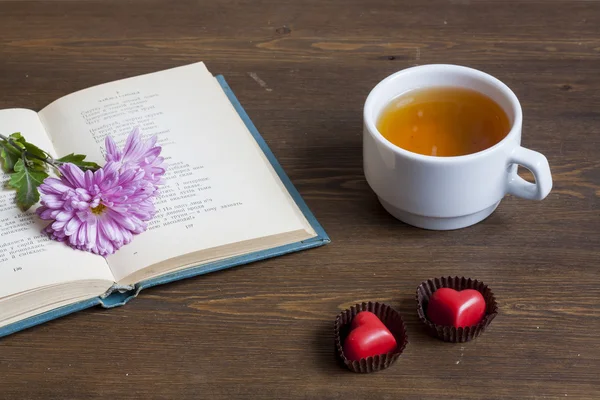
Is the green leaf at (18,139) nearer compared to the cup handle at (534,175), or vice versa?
the cup handle at (534,175)

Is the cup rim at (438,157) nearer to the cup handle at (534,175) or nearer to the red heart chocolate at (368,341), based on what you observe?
the cup handle at (534,175)

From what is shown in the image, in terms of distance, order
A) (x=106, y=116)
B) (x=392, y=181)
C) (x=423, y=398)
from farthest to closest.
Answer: (x=106, y=116)
(x=392, y=181)
(x=423, y=398)

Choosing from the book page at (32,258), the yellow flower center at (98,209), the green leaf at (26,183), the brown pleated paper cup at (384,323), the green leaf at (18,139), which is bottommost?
the brown pleated paper cup at (384,323)

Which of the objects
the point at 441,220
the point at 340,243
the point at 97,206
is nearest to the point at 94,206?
the point at 97,206

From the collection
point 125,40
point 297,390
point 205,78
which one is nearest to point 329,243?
point 297,390

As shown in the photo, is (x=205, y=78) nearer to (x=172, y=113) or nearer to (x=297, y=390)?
(x=172, y=113)

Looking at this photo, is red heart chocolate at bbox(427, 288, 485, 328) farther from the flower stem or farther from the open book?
the flower stem

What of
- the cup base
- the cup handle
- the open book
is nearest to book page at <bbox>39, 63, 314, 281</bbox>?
the open book

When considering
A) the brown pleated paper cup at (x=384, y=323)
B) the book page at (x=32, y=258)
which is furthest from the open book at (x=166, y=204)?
the brown pleated paper cup at (x=384, y=323)
